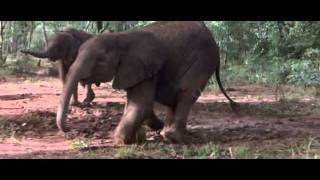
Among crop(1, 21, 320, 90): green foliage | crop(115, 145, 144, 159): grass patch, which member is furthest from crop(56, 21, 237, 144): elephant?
crop(1, 21, 320, 90): green foliage

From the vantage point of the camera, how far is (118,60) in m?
8.31

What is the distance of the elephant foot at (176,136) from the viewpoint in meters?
8.70

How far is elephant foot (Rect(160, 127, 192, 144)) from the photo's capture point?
8.70 meters

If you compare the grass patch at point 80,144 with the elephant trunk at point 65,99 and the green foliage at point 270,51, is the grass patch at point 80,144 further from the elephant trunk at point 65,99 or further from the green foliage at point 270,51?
the green foliage at point 270,51

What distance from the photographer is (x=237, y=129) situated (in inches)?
380

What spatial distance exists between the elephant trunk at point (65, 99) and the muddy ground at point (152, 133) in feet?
1.37

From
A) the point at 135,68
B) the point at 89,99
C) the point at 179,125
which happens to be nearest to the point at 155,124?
the point at 179,125

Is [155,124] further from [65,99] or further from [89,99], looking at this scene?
[89,99]

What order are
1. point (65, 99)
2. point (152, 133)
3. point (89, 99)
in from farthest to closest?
point (89, 99)
point (152, 133)
point (65, 99)

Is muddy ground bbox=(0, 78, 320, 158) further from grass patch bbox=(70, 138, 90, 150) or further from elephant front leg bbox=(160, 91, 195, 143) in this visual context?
elephant front leg bbox=(160, 91, 195, 143)

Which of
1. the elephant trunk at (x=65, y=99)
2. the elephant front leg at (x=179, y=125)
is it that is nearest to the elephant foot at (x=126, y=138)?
the elephant front leg at (x=179, y=125)

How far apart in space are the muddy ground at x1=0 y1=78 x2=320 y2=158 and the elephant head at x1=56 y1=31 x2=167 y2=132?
96cm

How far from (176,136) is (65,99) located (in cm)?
195
